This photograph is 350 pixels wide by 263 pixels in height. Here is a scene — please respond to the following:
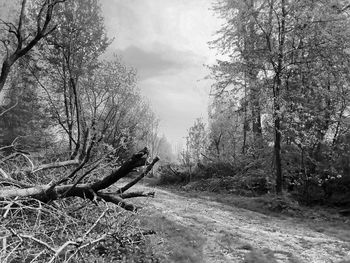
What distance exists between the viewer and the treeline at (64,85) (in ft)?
55.6

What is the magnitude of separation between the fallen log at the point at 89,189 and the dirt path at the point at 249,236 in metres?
2.57

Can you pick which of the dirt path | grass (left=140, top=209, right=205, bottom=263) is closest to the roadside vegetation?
the dirt path

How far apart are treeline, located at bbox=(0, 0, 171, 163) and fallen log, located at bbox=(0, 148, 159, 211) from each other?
8.24 meters

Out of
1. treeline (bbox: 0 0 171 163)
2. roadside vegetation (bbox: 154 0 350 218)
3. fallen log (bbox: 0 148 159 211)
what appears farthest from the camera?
treeline (bbox: 0 0 171 163)

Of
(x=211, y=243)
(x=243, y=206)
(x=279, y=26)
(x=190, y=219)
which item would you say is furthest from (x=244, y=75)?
(x=211, y=243)

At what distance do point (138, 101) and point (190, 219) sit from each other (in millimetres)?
19627

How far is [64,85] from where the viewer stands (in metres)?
18.2

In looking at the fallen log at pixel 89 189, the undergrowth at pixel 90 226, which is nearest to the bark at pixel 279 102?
the undergrowth at pixel 90 226

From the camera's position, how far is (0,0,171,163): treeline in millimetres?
16938

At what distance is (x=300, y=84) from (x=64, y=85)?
1165 cm

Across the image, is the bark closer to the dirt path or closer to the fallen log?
the dirt path

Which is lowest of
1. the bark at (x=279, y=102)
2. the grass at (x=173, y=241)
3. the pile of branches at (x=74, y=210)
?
the grass at (x=173, y=241)

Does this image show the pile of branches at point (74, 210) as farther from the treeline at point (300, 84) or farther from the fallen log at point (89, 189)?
the treeline at point (300, 84)

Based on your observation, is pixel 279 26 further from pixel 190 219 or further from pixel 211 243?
pixel 211 243
